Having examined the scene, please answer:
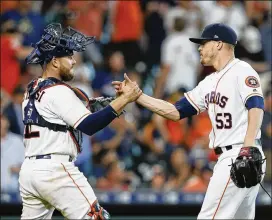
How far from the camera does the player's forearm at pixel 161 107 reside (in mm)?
6668

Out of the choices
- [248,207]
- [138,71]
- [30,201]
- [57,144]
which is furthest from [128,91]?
[138,71]

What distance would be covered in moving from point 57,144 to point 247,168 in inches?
58.1

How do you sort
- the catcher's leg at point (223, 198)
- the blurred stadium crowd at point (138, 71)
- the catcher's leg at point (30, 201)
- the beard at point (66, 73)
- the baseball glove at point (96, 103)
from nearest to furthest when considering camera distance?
1. the catcher's leg at point (223, 198)
2. the catcher's leg at point (30, 201)
3. the beard at point (66, 73)
4. the baseball glove at point (96, 103)
5. the blurred stadium crowd at point (138, 71)

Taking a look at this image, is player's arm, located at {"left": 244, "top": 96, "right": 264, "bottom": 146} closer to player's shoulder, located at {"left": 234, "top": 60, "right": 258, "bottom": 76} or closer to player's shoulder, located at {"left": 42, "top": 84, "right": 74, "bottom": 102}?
player's shoulder, located at {"left": 234, "top": 60, "right": 258, "bottom": 76}

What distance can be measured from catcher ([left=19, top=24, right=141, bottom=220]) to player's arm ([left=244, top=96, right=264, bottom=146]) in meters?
1.00

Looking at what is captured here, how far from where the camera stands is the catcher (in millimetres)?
5844

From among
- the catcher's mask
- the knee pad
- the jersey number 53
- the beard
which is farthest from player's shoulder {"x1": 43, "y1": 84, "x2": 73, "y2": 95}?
the jersey number 53

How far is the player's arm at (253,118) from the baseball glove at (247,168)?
74 millimetres

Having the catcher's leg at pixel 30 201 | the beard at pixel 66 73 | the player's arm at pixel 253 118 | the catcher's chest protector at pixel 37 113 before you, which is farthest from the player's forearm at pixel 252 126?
the catcher's leg at pixel 30 201

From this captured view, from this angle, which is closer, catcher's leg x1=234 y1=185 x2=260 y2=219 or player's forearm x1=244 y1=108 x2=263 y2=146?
player's forearm x1=244 y1=108 x2=263 y2=146

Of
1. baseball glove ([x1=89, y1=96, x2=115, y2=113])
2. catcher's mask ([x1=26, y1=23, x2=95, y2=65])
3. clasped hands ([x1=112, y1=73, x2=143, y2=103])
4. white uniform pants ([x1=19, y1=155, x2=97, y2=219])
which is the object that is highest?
catcher's mask ([x1=26, y1=23, x2=95, y2=65])

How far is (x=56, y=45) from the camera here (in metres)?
6.20

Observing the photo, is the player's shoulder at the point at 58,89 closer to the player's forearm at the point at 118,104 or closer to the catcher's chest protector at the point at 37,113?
the catcher's chest protector at the point at 37,113

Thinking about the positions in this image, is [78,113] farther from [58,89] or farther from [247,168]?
[247,168]
